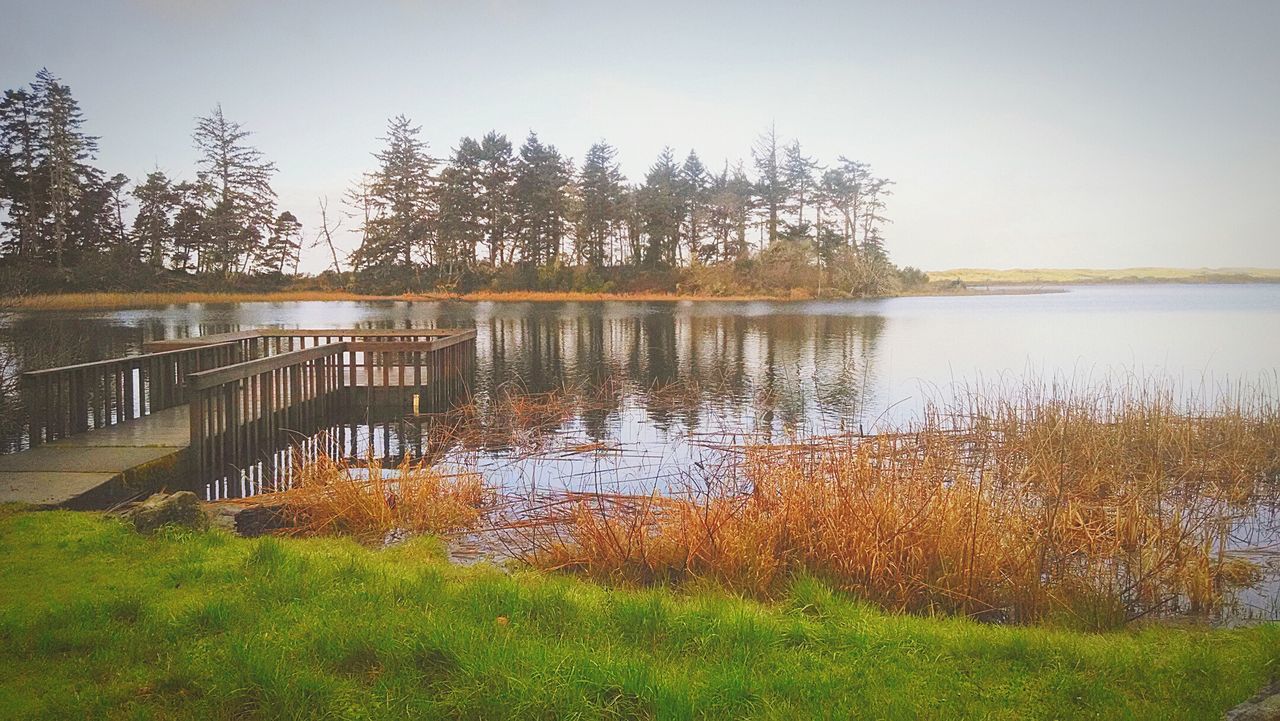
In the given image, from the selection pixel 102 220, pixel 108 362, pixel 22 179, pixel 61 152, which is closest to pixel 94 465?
pixel 108 362

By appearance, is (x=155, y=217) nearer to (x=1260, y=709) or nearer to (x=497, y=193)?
(x=497, y=193)

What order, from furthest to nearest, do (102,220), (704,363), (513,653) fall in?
(102,220) → (704,363) → (513,653)

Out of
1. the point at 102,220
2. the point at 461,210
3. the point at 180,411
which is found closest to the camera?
the point at 180,411

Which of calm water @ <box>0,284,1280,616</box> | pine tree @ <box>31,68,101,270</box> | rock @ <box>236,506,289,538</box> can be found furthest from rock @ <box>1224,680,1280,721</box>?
pine tree @ <box>31,68,101,270</box>

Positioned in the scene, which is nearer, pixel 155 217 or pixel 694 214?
pixel 155 217

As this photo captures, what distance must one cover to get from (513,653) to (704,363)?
19.4 m

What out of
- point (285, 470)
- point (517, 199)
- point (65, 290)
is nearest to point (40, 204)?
point (65, 290)

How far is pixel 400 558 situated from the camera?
6.20 metres

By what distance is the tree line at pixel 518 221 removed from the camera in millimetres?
55562

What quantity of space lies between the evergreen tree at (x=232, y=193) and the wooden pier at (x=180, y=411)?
148 feet

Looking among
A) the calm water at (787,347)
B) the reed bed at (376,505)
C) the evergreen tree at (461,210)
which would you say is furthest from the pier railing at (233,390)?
the evergreen tree at (461,210)

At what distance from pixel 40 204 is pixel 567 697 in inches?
1851

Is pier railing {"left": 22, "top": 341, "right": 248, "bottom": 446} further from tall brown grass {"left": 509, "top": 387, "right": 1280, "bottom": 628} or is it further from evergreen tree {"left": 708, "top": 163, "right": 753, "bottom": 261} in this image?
evergreen tree {"left": 708, "top": 163, "right": 753, "bottom": 261}

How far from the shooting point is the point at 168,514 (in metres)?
6.18
